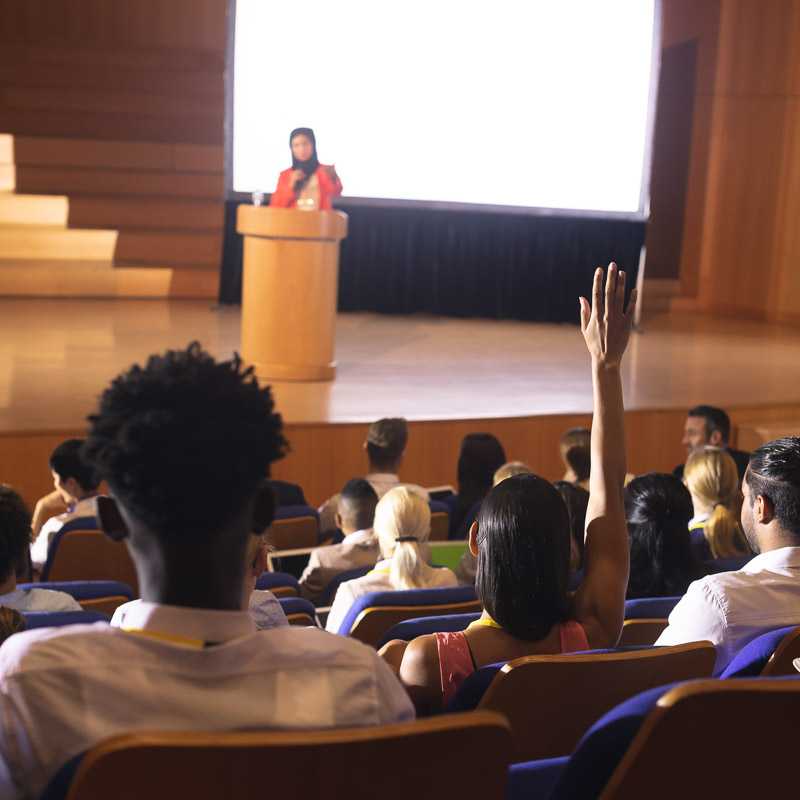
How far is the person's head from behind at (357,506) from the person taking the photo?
12.0ft

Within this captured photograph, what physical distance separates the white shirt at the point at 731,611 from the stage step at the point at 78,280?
8.93 meters

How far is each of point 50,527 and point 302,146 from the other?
3497mm

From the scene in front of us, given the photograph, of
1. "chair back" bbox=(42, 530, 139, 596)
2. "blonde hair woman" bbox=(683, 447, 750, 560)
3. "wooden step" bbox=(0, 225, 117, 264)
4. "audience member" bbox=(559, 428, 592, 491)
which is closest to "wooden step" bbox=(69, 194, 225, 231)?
"wooden step" bbox=(0, 225, 117, 264)

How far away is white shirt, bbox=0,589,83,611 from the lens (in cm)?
244

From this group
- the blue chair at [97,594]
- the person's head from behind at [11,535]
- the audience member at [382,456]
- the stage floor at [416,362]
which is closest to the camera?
the person's head from behind at [11,535]

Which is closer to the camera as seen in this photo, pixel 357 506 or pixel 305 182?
pixel 357 506

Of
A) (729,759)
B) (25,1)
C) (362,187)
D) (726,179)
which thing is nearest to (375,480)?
(729,759)

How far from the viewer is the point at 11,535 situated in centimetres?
238

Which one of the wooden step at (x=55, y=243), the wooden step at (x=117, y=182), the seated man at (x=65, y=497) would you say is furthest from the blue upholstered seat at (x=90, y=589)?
the wooden step at (x=117, y=182)

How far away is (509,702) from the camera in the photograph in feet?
5.34

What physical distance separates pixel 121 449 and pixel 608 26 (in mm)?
9595

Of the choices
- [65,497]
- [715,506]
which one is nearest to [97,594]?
[65,497]

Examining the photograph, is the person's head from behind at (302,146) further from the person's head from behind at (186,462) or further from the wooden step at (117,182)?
the person's head from behind at (186,462)

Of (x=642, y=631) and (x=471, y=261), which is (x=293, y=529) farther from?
(x=471, y=261)
